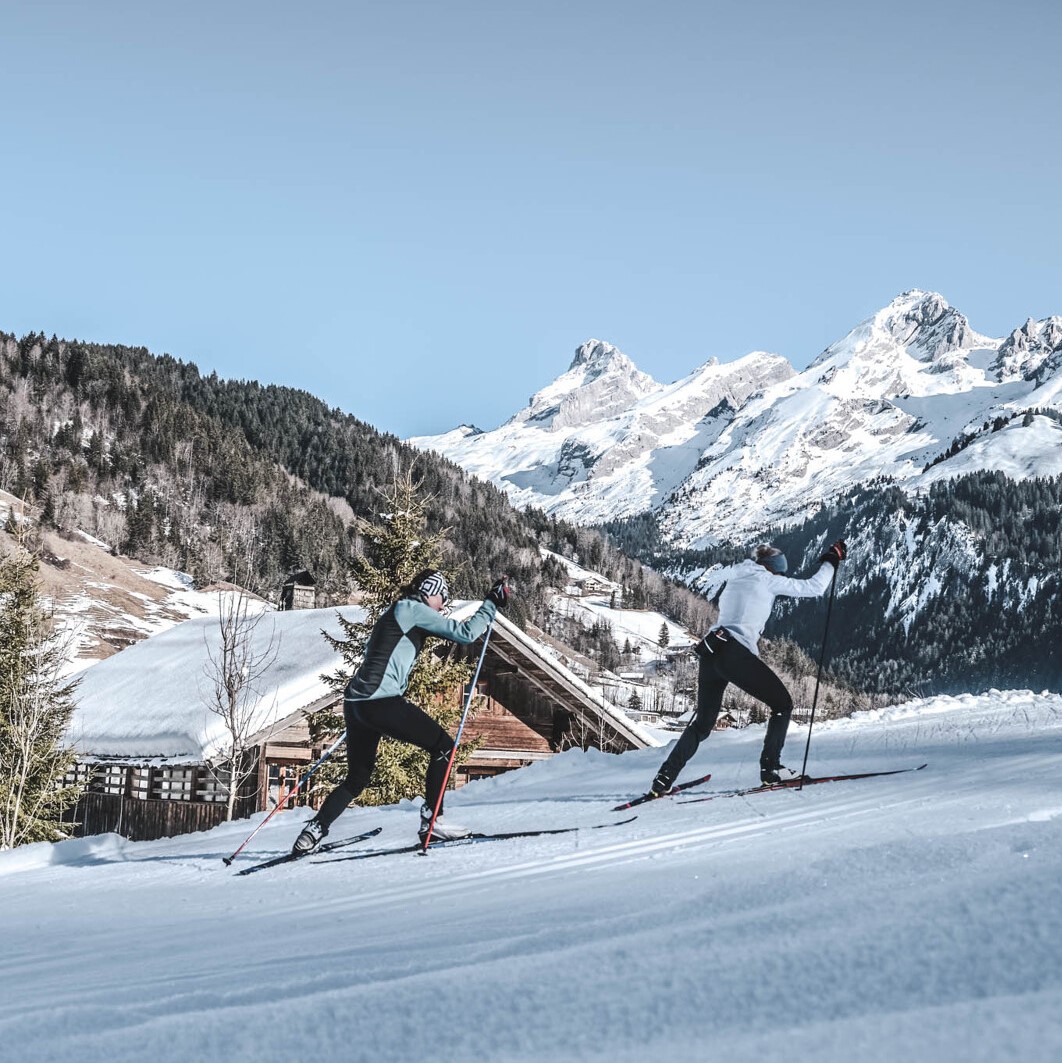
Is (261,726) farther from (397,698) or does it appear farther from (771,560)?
(771,560)

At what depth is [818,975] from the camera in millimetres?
2609

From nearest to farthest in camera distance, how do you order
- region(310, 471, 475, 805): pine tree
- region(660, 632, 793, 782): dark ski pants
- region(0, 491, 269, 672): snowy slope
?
region(660, 632, 793, 782): dark ski pants → region(310, 471, 475, 805): pine tree → region(0, 491, 269, 672): snowy slope

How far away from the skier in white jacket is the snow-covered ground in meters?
1.05

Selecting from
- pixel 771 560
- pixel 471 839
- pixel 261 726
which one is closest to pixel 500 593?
pixel 471 839

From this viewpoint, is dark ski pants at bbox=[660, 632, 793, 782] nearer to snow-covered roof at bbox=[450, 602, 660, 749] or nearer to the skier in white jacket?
the skier in white jacket

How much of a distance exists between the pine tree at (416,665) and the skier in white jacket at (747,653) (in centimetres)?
1262

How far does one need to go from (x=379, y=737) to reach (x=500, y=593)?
4.75 feet

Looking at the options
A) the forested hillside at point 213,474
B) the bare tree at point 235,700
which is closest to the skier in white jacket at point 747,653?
the bare tree at point 235,700

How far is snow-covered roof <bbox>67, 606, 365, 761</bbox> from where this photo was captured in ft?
74.1

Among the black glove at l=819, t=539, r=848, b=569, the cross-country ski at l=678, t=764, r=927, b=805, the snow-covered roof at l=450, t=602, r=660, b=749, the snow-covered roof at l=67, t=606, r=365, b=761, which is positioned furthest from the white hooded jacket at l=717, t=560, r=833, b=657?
the snow-covered roof at l=67, t=606, r=365, b=761

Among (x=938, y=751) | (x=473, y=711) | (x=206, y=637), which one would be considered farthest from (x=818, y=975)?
(x=206, y=637)

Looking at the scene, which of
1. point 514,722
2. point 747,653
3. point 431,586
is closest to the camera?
point 431,586

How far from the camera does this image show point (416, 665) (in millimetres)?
20625

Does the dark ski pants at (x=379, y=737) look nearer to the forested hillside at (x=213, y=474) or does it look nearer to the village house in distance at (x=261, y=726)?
the village house in distance at (x=261, y=726)
